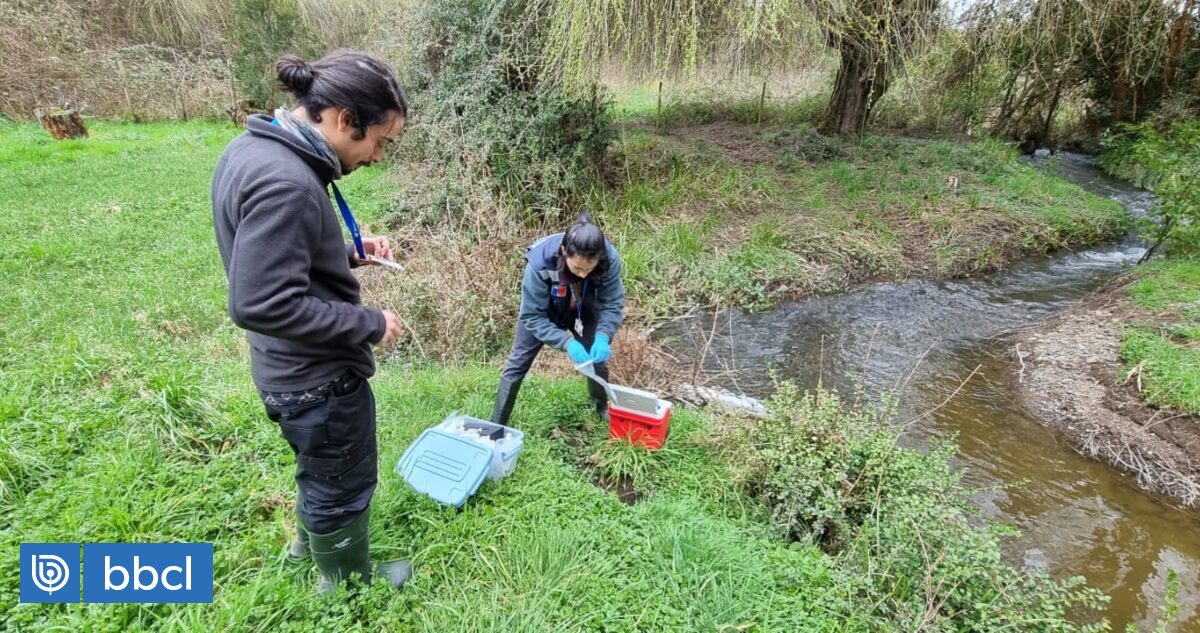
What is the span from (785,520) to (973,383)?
2790 mm

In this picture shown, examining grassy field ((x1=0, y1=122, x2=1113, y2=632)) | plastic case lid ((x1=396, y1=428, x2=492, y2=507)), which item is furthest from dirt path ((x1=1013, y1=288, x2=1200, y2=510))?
plastic case lid ((x1=396, y1=428, x2=492, y2=507))

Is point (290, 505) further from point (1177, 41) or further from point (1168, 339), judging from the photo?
point (1177, 41)

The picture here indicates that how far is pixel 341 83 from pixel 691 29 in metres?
4.75

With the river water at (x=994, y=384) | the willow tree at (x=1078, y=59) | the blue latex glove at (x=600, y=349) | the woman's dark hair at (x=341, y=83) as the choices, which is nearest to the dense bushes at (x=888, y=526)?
the river water at (x=994, y=384)

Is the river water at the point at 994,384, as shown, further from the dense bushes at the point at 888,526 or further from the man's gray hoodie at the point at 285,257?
the man's gray hoodie at the point at 285,257

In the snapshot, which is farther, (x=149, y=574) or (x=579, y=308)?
(x=579, y=308)

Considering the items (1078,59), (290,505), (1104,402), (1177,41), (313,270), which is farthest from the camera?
(1078,59)

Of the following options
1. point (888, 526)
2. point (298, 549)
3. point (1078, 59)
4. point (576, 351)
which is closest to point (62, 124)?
point (298, 549)

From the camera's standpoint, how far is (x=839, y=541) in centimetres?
244

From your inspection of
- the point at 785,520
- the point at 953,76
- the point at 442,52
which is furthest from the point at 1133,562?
the point at 953,76

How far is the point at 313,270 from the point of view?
134cm

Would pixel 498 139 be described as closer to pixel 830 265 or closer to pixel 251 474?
pixel 830 265

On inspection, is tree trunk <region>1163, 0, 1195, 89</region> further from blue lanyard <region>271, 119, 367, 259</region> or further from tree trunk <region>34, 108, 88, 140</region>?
tree trunk <region>34, 108, 88, 140</region>

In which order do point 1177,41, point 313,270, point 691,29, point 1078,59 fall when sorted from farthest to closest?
point 1078,59
point 1177,41
point 691,29
point 313,270
